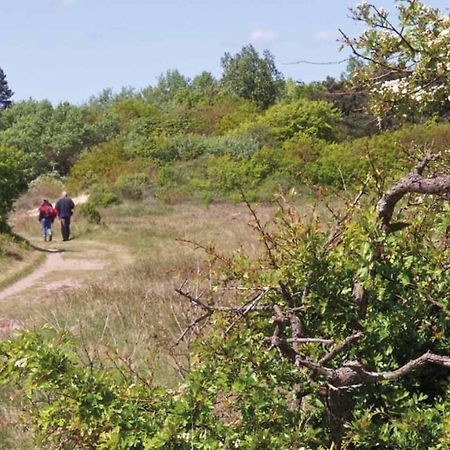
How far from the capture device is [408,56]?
5.39 metres

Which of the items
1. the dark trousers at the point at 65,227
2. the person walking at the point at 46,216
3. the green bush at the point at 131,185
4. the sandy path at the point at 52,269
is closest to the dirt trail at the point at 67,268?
the sandy path at the point at 52,269

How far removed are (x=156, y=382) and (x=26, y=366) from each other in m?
3.07

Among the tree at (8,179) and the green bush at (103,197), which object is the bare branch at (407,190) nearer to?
the tree at (8,179)

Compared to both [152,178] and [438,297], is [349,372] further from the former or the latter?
[152,178]

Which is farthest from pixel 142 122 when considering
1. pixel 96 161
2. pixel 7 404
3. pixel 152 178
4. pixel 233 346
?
pixel 233 346

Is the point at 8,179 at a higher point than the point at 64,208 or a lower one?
higher

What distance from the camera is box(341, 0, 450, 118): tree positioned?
5122 mm

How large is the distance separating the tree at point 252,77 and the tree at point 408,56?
61038 mm

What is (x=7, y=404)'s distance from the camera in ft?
21.1

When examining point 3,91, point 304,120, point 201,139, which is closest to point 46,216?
point 201,139

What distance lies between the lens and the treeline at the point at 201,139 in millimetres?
41719

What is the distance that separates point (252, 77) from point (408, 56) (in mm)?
64195

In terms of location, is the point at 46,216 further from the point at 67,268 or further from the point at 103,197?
the point at 103,197

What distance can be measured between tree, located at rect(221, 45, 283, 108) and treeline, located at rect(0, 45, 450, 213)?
9 cm
